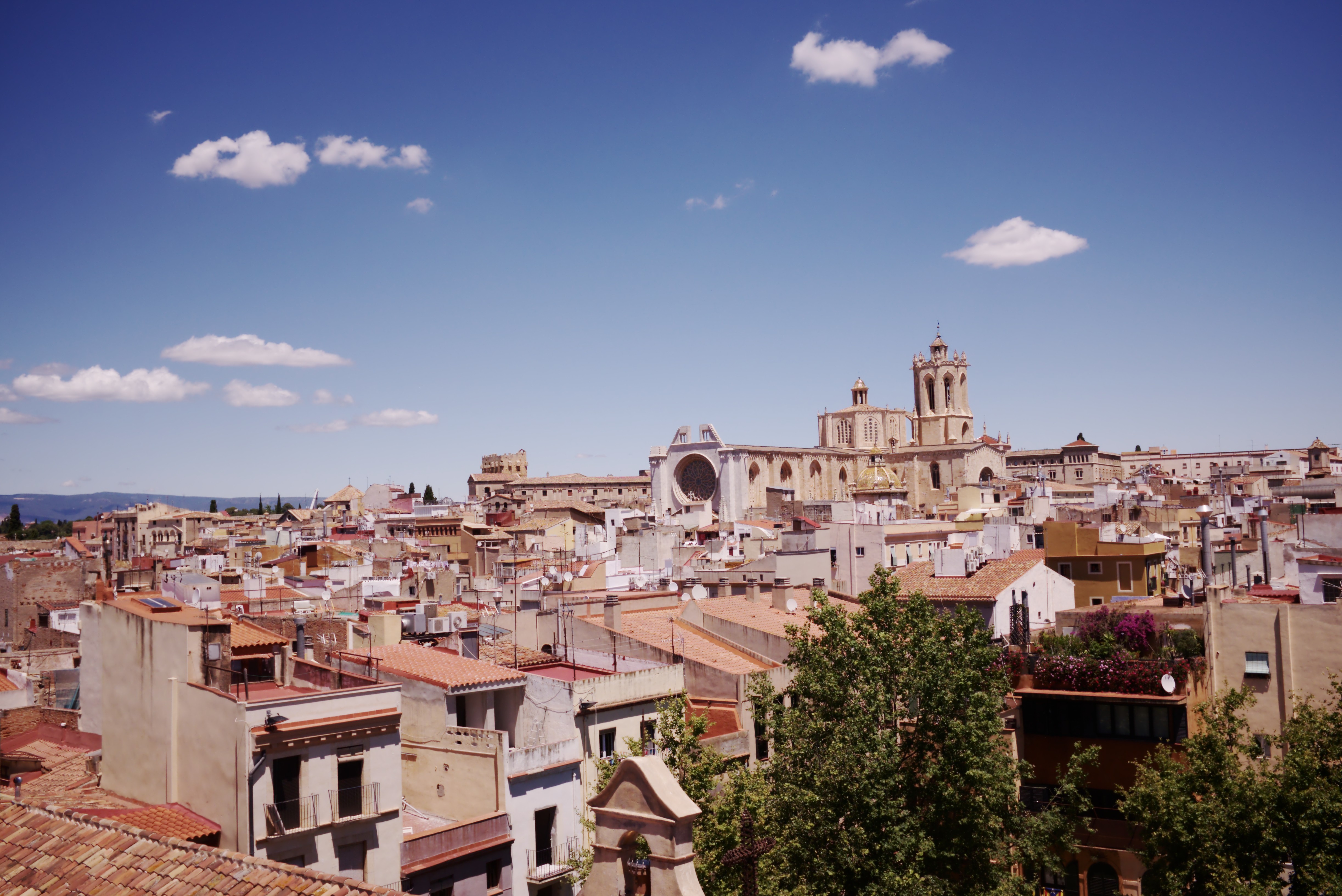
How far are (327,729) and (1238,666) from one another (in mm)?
16085

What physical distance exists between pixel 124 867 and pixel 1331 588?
22.8 meters

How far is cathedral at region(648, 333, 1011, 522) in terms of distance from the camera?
10931cm

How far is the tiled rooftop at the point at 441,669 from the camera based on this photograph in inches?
712

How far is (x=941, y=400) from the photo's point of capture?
136 meters

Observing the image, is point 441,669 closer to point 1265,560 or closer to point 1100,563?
point 1100,563

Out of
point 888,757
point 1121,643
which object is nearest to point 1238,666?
point 1121,643

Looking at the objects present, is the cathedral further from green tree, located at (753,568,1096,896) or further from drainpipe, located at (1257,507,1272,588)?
green tree, located at (753,568,1096,896)

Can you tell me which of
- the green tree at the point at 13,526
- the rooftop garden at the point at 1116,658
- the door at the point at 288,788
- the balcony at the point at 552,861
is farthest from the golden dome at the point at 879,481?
the green tree at the point at 13,526

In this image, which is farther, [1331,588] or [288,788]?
[1331,588]

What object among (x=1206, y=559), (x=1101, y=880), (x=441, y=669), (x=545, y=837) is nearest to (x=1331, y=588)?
(x=1206, y=559)

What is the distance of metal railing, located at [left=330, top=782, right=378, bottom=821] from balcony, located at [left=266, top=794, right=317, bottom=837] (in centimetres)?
36

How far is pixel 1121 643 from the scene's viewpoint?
21.8 metres

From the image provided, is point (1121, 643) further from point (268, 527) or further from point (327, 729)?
point (268, 527)

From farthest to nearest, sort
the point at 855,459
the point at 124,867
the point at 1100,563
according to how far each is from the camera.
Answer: the point at 855,459, the point at 1100,563, the point at 124,867
